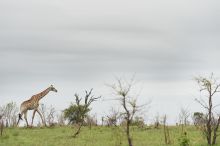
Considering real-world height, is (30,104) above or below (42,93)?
below

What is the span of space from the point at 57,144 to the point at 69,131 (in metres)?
10.4

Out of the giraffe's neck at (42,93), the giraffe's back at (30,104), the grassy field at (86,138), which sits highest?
the giraffe's neck at (42,93)

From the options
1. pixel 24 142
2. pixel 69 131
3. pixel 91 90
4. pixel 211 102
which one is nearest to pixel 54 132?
pixel 69 131

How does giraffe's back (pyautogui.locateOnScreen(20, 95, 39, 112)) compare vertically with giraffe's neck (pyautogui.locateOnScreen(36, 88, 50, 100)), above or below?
below

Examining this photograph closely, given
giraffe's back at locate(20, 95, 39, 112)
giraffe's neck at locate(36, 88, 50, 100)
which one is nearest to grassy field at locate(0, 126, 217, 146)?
giraffe's back at locate(20, 95, 39, 112)

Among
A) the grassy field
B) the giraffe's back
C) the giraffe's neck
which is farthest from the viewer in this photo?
the giraffe's neck

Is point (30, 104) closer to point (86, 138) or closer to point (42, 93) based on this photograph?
point (42, 93)

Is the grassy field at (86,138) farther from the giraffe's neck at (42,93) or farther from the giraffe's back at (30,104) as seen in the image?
the giraffe's neck at (42,93)

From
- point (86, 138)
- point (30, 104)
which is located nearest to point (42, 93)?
point (30, 104)

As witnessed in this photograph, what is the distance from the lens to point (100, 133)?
3938 centimetres

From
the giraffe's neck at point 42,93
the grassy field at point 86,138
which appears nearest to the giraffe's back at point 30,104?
the giraffe's neck at point 42,93

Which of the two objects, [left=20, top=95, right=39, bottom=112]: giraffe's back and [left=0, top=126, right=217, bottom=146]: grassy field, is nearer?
[left=0, top=126, right=217, bottom=146]: grassy field

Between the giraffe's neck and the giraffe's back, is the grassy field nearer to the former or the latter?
the giraffe's back

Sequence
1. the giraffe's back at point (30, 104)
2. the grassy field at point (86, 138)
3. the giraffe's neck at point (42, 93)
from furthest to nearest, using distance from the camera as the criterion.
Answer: the giraffe's neck at point (42, 93) → the giraffe's back at point (30, 104) → the grassy field at point (86, 138)
